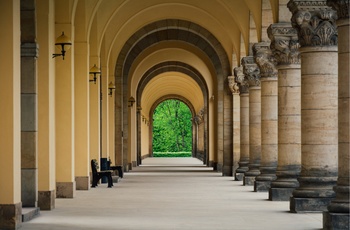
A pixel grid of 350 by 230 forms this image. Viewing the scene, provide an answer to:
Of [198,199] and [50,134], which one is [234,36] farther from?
[50,134]

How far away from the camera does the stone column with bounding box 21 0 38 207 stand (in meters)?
18.4

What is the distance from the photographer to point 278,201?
74.3 ft

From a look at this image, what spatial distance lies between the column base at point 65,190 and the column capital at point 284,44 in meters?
6.79

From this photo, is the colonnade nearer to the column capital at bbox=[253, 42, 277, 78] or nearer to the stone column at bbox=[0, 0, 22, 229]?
the column capital at bbox=[253, 42, 277, 78]

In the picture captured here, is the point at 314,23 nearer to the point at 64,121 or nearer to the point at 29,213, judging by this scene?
the point at 29,213

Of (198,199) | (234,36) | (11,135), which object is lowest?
(198,199)

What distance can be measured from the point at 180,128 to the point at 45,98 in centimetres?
11481

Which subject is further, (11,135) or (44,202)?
(44,202)

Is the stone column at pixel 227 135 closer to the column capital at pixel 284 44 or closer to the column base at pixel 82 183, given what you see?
the column base at pixel 82 183

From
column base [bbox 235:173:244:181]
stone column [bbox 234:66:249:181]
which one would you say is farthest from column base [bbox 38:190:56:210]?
column base [bbox 235:173:244:181]

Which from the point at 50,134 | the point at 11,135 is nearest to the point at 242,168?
the point at 50,134

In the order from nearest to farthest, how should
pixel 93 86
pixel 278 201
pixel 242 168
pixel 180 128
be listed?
pixel 278 201, pixel 93 86, pixel 242 168, pixel 180 128

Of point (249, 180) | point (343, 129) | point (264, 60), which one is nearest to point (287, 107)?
point (264, 60)

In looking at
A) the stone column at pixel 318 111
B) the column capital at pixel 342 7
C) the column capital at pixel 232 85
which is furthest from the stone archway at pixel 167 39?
the column capital at pixel 342 7
